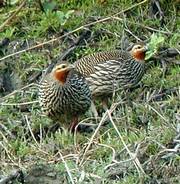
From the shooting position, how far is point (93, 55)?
9.88 metres

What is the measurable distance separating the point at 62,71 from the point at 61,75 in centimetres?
4

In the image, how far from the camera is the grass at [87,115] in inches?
283

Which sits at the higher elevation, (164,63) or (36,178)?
(36,178)

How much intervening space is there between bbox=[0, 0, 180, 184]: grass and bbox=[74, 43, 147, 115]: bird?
15 centimetres

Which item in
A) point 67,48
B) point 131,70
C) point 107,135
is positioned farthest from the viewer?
point 67,48

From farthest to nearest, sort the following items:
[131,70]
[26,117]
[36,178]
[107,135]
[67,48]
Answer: [67,48] < [131,70] < [26,117] < [107,135] < [36,178]

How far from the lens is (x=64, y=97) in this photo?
29.5 feet

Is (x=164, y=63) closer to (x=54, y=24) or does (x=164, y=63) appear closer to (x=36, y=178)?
(x=54, y=24)

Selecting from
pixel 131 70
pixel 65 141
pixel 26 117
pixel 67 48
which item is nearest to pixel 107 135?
pixel 65 141

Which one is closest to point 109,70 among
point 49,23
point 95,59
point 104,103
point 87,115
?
point 95,59

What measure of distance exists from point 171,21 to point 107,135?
9.00 ft

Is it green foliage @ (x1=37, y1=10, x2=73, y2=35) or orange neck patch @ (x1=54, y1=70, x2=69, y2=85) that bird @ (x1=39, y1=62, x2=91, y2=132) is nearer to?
orange neck patch @ (x1=54, y1=70, x2=69, y2=85)

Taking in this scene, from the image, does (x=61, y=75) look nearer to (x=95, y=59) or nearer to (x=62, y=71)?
(x=62, y=71)

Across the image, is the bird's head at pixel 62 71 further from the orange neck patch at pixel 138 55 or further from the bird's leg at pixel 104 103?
the orange neck patch at pixel 138 55
